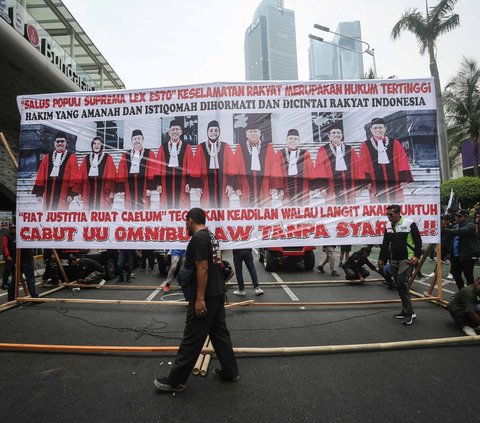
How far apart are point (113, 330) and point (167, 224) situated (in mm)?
1795

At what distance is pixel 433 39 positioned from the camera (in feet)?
65.4

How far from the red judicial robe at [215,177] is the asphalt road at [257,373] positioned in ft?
6.48

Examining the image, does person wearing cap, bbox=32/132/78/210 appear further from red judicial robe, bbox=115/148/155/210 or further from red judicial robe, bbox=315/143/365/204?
red judicial robe, bbox=315/143/365/204

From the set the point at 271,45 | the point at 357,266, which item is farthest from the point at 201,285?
the point at 271,45

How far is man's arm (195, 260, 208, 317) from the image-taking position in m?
2.88

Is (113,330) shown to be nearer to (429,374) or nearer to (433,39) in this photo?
(429,374)

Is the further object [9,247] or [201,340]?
[9,247]

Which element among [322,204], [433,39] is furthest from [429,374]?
[433,39]

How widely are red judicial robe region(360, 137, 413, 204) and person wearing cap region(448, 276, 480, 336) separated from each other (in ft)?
5.33

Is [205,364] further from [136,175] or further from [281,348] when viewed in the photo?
[136,175]

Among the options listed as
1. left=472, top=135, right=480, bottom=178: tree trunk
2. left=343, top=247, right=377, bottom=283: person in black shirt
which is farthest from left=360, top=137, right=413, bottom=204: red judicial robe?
left=472, top=135, right=480, bottom=178: tree trunk

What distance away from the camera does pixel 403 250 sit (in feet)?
15.5

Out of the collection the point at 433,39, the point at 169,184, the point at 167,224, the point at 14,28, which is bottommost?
the point at 167,224

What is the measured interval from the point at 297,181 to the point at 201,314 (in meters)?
2.91
